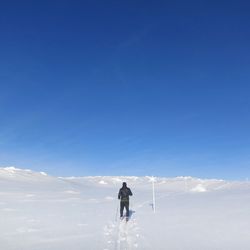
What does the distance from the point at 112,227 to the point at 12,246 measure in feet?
16.8

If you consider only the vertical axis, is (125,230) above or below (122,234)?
above

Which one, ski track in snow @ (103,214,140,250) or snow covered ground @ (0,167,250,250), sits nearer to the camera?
ski track in snow @ (103,214,140,250)

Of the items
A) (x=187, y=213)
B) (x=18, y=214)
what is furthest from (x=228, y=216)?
(x=18, y=214)

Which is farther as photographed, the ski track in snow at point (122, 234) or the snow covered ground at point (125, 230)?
the snow covered ground at point (125, 230)

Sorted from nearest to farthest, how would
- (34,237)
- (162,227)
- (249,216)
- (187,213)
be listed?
(34,237) < (162,227) < (249,216) < (187,213)

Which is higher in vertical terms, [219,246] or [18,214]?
[18,214]

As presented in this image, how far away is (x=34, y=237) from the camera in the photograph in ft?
43.1

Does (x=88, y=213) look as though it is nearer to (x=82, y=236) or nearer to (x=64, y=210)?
(x=64, y=210)

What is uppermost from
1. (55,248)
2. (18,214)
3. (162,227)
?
(18,214)

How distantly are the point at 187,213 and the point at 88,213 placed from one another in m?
5.20

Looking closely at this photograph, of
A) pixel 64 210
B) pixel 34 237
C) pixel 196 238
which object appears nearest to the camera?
pixel 196 238

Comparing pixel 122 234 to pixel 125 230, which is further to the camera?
pixel 125 230

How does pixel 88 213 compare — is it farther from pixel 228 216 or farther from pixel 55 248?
pixel 55 248

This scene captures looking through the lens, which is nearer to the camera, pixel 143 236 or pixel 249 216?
pixel 143 236
